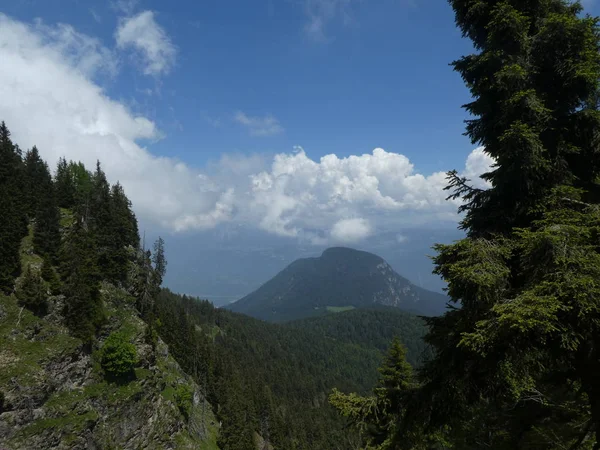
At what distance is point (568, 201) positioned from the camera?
28.5 ft

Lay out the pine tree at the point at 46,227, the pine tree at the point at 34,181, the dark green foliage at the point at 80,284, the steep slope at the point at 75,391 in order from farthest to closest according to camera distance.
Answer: the pine tree at the point at 34,181
the pine tree at the point at 46,227
the dark green foliage at the point at 80,284
the steep slope at the point at 75,391

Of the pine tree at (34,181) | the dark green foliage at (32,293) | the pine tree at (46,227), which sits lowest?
the dark green foliage at (32,293)

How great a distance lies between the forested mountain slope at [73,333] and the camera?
4022 cm

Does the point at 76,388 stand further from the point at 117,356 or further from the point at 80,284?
the point at 80,284

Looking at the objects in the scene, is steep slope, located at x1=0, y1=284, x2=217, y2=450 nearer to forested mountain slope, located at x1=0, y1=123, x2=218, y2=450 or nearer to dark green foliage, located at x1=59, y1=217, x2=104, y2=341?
forested mountain slope, located at x1=0, y1=123, x2=218, y2=450

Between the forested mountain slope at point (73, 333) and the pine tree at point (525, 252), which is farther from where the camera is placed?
the forested mountain slope at point (73, 333)

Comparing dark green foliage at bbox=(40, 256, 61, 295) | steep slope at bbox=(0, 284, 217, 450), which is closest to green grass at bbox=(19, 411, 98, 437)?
steep slope at bbox=(0, 284, 217, 450)

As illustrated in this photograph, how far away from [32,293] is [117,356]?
1481 centimetres

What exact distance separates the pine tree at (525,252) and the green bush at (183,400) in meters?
70.0

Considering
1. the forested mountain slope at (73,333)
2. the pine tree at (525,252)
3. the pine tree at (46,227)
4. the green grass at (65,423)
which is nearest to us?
the pine tree at (525,252)

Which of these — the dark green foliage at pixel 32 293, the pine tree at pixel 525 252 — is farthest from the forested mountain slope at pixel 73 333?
the pine tree at pixel 525 252

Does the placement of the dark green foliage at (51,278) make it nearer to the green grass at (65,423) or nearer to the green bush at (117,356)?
the green bush at (117,356)

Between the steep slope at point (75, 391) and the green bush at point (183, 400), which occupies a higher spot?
the steep slope at point (75, 391)

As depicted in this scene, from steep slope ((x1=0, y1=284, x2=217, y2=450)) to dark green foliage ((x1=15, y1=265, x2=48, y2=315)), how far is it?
0.77 m
